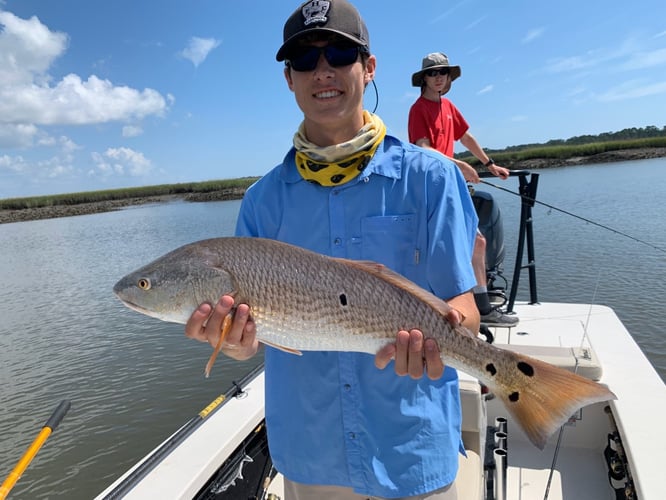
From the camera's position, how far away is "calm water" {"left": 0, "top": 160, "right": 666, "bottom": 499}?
8.00 m

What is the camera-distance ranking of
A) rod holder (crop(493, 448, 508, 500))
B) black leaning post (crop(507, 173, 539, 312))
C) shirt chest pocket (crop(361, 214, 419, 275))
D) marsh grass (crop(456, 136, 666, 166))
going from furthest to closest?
marsh grass (crop(456, 136, 666, 166)) → black leaning post (crop(507, 173, 539, 312)) → rod holder (crop(493, 448, 508, 500)) → shirt chest pocket (crop(361, 214, 419, 275))

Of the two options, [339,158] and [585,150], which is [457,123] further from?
[585,150]

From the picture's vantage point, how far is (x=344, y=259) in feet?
6.36

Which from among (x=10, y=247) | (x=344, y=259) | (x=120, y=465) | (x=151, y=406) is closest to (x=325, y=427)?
(x=344, y=259)

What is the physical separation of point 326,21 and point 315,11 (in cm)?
7

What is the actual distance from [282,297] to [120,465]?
7.35 m

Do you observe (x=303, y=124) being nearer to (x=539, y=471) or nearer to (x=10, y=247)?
(x=539, y=471)

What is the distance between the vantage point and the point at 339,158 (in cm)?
204

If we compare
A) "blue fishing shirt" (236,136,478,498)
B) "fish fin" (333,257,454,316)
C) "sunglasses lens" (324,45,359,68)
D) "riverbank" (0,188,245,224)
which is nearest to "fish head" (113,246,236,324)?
"blue fishing shirt" (236,136,478,498)

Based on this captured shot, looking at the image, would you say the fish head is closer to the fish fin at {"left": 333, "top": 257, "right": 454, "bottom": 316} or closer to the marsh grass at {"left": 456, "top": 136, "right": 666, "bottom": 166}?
the fish fin at {"left": 333, "top": 257, "right": 454, "bottom": 316}

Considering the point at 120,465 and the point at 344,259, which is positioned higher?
the point at 344,259

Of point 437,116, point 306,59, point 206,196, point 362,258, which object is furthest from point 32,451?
point 206,196

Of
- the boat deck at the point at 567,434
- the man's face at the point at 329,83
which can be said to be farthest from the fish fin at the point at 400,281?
the boat deck at the point at 567,434

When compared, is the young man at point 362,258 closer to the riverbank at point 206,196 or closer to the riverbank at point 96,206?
the riverbank at point 206,196
